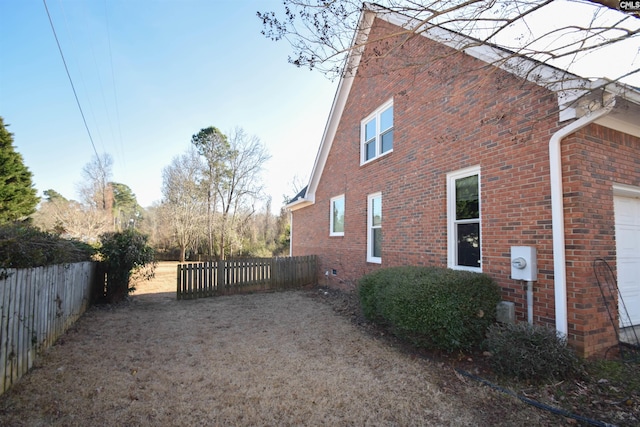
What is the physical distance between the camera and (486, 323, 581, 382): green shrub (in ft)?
11.1

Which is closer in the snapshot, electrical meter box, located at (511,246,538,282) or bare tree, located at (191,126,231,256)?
electrical meter box, located at (511,246,538,282)

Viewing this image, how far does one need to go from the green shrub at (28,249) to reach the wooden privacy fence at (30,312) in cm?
13

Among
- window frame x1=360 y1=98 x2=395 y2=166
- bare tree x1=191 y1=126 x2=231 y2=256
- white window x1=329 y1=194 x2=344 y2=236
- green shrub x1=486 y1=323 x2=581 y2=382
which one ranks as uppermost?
bare tree x1=191 y1=126 x2=231 y2=256

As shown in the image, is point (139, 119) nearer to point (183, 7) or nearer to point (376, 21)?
point (183, 7)

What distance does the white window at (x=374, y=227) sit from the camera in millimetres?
8469

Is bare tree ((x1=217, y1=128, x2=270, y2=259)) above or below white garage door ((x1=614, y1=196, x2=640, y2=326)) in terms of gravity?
above

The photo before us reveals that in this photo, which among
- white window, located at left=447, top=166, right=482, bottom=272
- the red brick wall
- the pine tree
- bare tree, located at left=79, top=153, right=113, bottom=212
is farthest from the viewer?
bare tree, located at left=79, top=153, right=113, bottom=212

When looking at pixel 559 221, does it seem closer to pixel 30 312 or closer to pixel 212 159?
pixel 30 312

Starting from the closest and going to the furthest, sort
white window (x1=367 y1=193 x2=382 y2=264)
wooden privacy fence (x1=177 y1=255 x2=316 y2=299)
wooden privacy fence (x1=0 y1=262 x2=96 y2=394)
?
1. wooden privacy fence (x1=0 y1=262 x2=96 y2=394)
2. white window (x1=367 y1=193 x2=382 y2=264)
3. wooden privacy fence (x1=177 y1=255 x2=316 y2=299)

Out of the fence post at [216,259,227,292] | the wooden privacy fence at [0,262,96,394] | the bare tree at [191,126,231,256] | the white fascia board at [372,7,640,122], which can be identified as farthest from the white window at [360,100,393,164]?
the bare tree at [191,126,231,256]

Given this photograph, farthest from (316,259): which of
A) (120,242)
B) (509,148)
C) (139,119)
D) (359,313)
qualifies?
(139,119)

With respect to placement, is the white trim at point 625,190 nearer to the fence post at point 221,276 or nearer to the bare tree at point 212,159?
the fence post at point 221,276

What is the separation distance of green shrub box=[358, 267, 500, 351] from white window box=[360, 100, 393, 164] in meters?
4.47

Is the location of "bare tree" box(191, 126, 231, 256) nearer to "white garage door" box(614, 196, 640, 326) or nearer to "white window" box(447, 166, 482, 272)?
"white window" box(447, 166, 482, 272)
